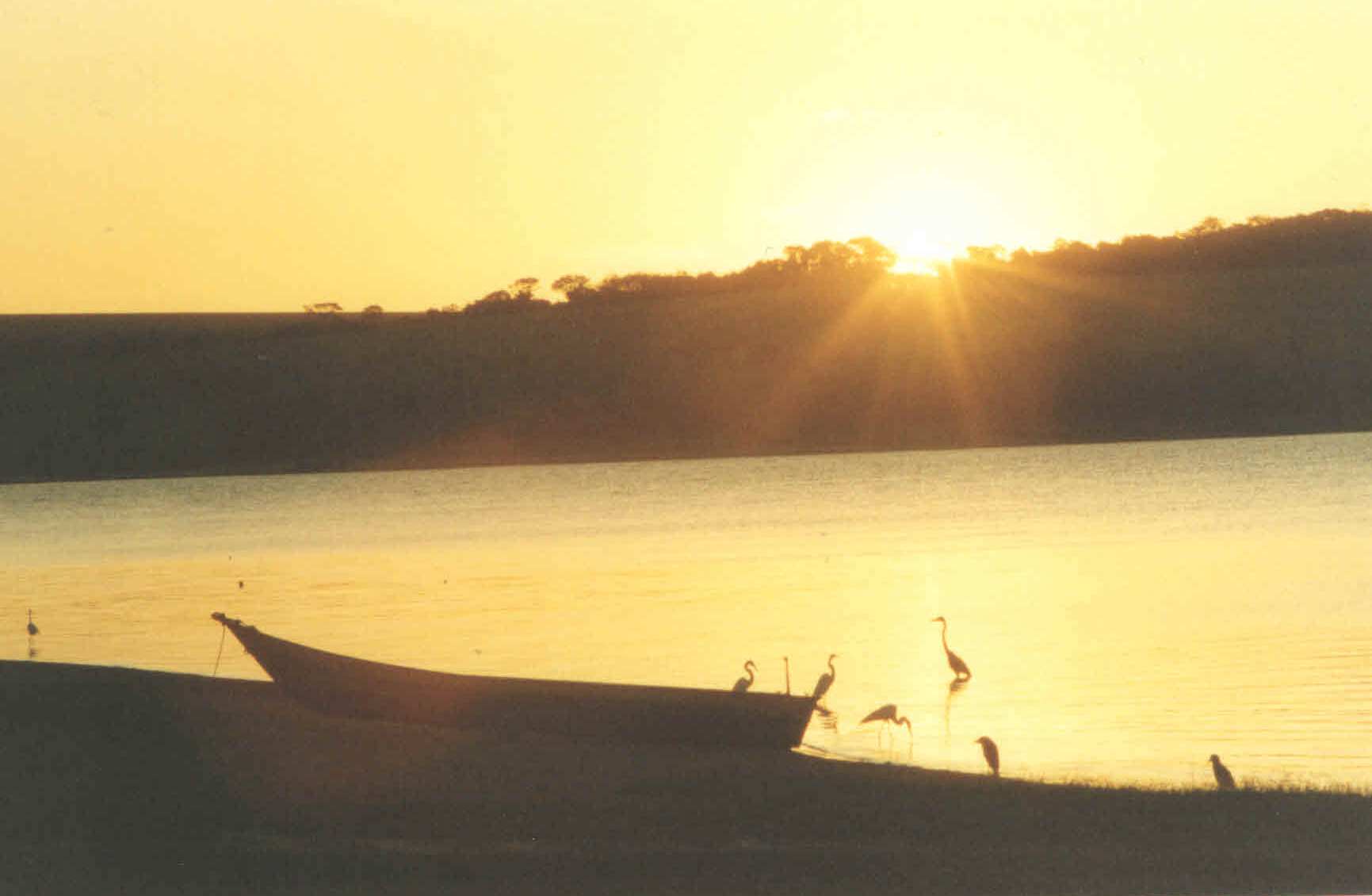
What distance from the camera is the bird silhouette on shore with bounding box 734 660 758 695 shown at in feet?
49.6

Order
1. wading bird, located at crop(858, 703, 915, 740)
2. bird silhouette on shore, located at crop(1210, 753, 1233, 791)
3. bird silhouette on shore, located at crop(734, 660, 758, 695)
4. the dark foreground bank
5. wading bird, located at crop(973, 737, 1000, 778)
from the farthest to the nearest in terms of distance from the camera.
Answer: wading bird, located at crop(858, 703, 915, 740)
bird silhouette on shore, located at crop(734, 660, 758, 695)
wading bird, located at crop(973, 737, 1000, 778)
bird silhouette on shore, located at crop(1210, 753, 1233, 791)
the dark foreground bank

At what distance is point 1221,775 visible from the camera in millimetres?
12570

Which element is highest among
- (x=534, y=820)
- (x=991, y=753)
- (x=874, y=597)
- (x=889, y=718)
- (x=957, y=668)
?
(x=874, y=597)

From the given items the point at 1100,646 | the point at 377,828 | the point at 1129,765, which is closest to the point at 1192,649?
the point at 1100,646

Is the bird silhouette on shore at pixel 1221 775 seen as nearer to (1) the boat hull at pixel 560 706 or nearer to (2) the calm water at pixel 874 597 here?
(2) the calm water at pixel 874 597

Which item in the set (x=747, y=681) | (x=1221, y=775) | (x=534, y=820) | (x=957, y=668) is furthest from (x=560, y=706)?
(x=957, y=668)

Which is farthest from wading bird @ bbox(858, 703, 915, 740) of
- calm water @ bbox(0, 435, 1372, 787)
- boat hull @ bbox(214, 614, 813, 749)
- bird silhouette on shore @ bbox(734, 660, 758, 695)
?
boat hull @ bbox(214, 614, 813, 749)

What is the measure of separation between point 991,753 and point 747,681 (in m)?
2.97

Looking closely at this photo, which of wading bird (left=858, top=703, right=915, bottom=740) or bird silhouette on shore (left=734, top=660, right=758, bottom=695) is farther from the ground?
bird silhouette on shore (left=734, top=660, right=758, bottom=695)

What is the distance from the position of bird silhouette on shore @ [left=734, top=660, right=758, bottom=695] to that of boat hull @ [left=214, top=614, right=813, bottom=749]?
332mm

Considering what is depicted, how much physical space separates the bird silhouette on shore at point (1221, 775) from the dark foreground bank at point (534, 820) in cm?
81

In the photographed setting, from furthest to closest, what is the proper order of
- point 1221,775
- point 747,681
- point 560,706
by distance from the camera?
point 747,681 < point 560,706 < point 1221,775

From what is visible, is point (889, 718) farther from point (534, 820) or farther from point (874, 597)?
point (874, 597)

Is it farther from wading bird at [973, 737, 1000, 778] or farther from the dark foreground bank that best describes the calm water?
the dark foreground bank
